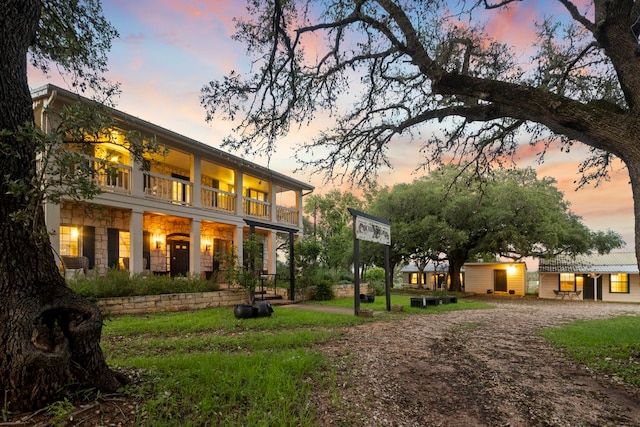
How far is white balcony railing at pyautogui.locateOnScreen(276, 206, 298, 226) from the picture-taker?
1995 centimetres

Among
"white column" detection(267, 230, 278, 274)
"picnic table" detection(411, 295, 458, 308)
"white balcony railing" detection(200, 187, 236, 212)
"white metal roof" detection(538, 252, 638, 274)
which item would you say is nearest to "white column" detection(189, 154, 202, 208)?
"white balcony railing" detection(200, 187, 236, 212)

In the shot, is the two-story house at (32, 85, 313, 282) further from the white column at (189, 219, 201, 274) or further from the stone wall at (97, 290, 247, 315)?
the stone wall at (97, 290, 247, 315)

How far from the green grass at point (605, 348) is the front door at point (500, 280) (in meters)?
23.0

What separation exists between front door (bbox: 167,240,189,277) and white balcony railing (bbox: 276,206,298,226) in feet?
17.2

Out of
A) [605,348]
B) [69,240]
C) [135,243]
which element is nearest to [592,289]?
[605,348]

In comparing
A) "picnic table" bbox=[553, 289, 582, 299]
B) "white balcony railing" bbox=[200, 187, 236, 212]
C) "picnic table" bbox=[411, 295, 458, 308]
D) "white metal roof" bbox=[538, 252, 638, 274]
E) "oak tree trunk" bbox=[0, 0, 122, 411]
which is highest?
"white balcony railing" bbox=[200, 187, 236, 212]

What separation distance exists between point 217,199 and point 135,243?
15.6ft

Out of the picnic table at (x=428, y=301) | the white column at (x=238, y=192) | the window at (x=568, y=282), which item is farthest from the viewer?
the window at (x=568, y=282)

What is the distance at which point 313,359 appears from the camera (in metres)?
5.09

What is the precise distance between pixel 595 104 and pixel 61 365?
22.6 ft

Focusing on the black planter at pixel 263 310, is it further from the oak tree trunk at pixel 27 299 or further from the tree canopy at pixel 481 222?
the tree canopy at pixel 481 222

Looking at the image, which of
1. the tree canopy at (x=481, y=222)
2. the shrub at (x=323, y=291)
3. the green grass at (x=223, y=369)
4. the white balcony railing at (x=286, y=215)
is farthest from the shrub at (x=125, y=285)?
the tree canopy at (x=481, y=222)

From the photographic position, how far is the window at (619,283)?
24.6 m

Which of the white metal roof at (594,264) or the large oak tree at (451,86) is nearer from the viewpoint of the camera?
the large oak tree at (451,86)
